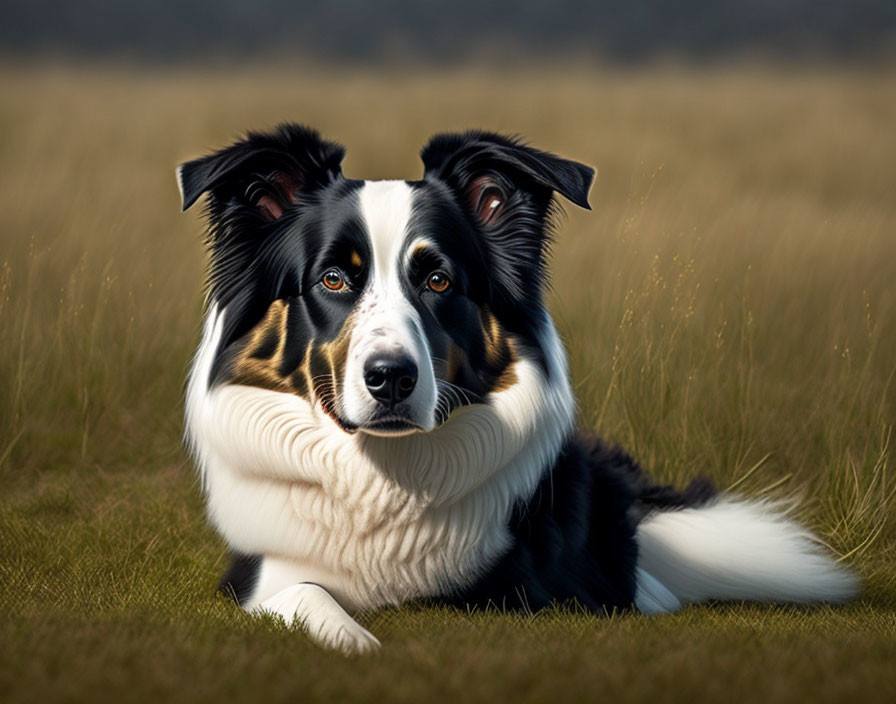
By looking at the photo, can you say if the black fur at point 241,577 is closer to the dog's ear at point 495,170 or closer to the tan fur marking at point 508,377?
the tan fur marking at point 508,377

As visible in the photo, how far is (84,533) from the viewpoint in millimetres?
5629

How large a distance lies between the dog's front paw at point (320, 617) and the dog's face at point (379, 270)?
2.14 feet

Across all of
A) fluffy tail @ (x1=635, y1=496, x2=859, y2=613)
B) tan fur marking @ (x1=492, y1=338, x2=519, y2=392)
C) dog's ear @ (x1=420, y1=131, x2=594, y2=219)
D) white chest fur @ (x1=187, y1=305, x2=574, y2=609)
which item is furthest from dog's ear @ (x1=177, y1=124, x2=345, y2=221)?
fluffy tail @ (x1=635, y1=496, x2=859, y2=613)

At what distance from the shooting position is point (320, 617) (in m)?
3.86

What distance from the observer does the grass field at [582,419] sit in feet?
11.0

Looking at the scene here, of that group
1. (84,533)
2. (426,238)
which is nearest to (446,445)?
(426,238)

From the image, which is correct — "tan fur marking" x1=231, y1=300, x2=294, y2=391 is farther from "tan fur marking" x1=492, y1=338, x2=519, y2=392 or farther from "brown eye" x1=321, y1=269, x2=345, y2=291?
"tan fur marking" x1=492, y1=338, x2=519, y2=392

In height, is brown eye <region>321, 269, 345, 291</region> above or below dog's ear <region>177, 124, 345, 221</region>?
below

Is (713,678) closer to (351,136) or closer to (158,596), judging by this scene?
(158,596)

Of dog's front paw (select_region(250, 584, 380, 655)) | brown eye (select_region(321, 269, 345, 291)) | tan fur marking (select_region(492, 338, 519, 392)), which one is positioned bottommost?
dog's front paw (select_region(250, 584, 380, 655))

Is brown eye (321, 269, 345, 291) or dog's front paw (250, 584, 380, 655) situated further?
brown eye (321, 269, 345, 291)

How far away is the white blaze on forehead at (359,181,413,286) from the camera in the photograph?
4.04m

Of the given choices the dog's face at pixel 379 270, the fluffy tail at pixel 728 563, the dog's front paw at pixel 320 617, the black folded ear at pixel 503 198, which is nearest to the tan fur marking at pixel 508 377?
the dog's face at pixel 379 270

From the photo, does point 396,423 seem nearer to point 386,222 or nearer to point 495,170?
point 386,222
